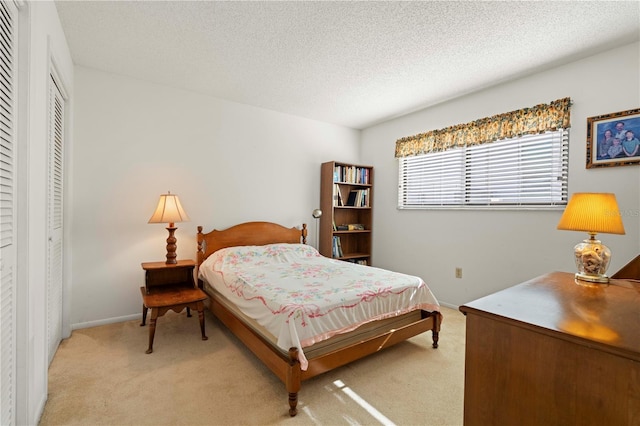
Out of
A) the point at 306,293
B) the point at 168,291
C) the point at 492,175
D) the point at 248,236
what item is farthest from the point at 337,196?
the point at 168,291

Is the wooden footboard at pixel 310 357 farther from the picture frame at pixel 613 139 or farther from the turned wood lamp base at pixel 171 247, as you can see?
the picture frame at pixel 613 139

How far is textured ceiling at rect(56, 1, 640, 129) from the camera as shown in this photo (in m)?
1.99

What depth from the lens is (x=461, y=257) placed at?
3.43 m

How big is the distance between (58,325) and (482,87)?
4.56 meters

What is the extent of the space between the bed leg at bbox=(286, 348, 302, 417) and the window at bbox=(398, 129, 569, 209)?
2.61 meters

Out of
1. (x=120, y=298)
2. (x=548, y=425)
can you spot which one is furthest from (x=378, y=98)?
(x=120, y=298)

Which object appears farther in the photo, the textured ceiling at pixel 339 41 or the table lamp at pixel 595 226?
the textured ceiling at pixel 339 41

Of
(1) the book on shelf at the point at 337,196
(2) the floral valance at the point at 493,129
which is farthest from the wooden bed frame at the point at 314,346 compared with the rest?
(2) the floral valance at the point at 493,129

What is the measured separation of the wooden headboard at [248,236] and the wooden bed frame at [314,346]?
0.04 feet

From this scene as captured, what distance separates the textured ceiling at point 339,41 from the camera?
199 centimetres

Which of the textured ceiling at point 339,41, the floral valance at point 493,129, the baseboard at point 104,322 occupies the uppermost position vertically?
the textured ceiling at point 339,41

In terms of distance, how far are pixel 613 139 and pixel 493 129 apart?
3.12 feet

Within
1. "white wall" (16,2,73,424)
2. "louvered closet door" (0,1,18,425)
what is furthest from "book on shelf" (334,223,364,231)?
"louvered closet door" (0,1,18,425)

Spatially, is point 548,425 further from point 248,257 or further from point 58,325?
point 58,325
